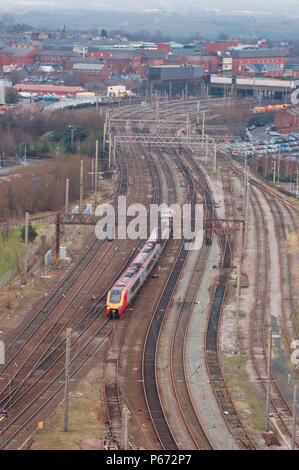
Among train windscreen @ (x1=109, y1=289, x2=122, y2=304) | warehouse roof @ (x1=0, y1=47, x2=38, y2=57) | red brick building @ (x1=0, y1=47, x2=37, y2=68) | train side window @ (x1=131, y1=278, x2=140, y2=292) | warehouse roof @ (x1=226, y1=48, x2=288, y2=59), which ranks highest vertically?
warehouse roof @ (x1=226, y1=48, x2=288, y2=59)

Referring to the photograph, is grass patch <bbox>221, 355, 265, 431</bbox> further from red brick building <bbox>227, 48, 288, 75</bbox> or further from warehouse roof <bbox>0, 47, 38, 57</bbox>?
warehouse roof <bbox>0, 47, 38, 57</bbox>

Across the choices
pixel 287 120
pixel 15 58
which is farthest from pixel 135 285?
pixel 15 58

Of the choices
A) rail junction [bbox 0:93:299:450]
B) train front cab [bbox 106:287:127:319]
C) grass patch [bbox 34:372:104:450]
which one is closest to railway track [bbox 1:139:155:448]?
rail junction [bbox 0:93:299:450]

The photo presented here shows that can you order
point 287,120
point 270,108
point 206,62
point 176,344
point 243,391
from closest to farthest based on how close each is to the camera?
1. point 243,391
2. point 176,344
3. point 287,120
4. point 270,108
5. point 206,62

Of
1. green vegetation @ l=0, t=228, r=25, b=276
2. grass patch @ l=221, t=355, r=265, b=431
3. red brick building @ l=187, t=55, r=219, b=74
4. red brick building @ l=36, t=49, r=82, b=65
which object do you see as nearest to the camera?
grass patch @ l=221, t=355, r=265, b=431

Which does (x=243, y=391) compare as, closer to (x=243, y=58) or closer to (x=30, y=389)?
(x=30, y=389)

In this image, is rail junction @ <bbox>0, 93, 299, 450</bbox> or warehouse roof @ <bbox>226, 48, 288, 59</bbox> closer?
rail junction @ <bbox>0, 93, 299, 450</bbox>

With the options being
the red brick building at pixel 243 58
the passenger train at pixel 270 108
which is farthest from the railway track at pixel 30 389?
the red brick building at pixel 243 58

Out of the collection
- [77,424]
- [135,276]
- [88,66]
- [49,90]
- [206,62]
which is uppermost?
[206,62]

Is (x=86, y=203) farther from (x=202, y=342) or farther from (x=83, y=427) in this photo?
(x=83, y=427)
